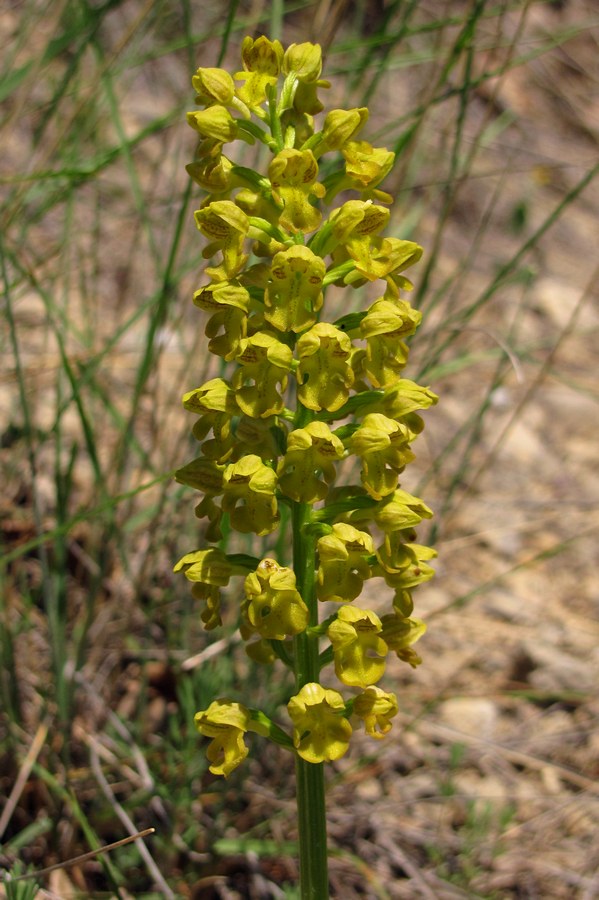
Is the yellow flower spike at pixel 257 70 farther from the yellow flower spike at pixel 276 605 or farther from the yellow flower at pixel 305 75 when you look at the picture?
the yellow flower spike at pixel 276 605

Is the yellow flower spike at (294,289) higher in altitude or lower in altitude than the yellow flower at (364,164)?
lower

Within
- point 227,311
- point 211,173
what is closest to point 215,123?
point 211,173

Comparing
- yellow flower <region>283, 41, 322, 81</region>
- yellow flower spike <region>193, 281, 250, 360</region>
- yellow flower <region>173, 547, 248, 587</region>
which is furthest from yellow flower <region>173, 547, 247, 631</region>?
yellow flower <region>283, 41, 322, 81</region>

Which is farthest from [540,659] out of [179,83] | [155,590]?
[179,83]

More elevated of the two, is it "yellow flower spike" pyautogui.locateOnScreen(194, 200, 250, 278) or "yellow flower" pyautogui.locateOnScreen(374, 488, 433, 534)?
"yellow flower spike" pyautogui.locateOnScreen(194, 200, 250, 278)

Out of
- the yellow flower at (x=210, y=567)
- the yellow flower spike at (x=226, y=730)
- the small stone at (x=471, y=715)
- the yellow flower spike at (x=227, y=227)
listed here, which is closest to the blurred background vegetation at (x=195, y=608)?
the small stone at (x=471, y=715)

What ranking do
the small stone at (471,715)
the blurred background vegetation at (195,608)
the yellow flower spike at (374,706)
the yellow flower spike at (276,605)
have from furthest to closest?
the small stone at (471,715) < the blurred background vegetation at (195,608) < the yellow flower spike at (374,706) < the yellow flower spike at (276,605)

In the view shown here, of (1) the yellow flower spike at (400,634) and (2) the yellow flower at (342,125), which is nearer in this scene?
(2) the yellow flower at (342,125)

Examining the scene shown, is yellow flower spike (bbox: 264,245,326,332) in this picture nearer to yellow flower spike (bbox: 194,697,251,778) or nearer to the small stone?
yellow flower spike (bbox: 194,697,251,778)
